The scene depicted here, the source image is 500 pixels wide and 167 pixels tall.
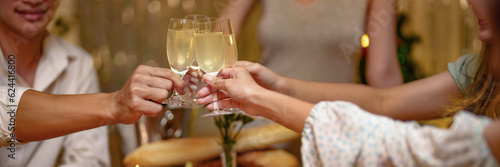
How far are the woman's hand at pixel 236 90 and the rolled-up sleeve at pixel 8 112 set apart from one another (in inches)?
17.7

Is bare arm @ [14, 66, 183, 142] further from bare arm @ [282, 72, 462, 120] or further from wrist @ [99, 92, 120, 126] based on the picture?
bare arm @ [282, 72, 462, 120]

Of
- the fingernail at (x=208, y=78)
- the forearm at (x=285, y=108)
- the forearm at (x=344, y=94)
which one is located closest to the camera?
the forearm at (x=285, y=108)

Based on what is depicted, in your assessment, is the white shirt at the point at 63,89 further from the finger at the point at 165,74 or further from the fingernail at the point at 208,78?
the fingernail at the point at 208,78

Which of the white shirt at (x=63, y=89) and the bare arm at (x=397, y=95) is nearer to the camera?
the bare arm at (x=397, y=95)

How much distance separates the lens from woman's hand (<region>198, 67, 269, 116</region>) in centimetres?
76

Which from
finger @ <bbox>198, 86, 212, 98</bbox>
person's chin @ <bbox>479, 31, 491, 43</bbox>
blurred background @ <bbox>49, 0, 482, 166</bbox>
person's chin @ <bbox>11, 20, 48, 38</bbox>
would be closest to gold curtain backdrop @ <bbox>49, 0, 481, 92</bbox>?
blurred background @ <bbox>49, 0, 482, 166</bbox>

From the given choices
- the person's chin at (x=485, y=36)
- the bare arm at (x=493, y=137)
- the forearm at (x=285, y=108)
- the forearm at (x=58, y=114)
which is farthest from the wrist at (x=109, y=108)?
the person's chin at (x=485, y=36)

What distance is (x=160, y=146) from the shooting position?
1.21m

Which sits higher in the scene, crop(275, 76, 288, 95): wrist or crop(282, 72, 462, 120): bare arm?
crop(275, 76, 288, 95): wrist

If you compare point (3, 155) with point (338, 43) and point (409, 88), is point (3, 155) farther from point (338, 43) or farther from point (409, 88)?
point (409, 88)

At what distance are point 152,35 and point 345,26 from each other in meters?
0.63

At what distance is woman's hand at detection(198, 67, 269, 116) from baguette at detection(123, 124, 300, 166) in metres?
0.26

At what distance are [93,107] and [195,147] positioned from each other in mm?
351

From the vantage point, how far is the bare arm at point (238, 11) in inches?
51.0
